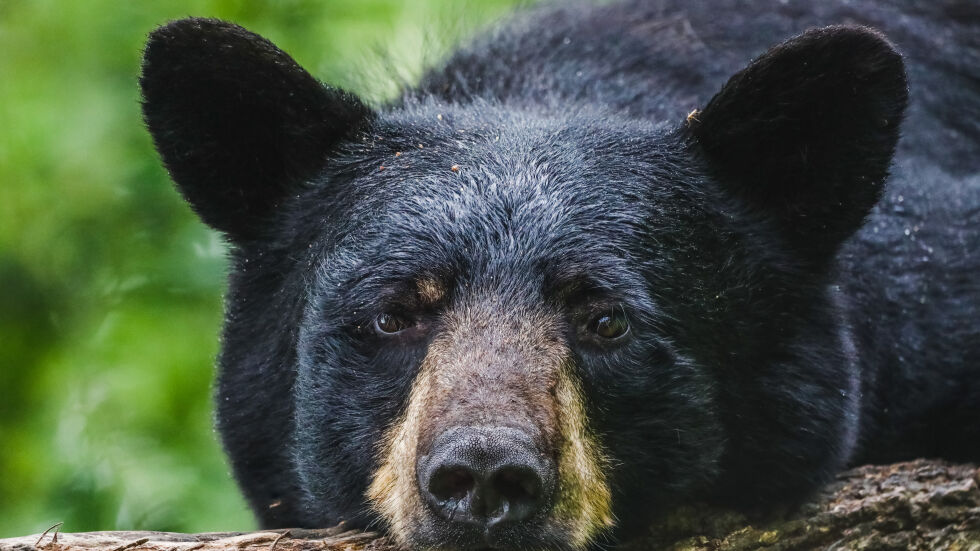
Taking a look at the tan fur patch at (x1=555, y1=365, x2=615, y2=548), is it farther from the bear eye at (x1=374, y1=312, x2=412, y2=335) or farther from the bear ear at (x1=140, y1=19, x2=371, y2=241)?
the bear ear at (x1=140, y1=19, x2=371, y2=241)

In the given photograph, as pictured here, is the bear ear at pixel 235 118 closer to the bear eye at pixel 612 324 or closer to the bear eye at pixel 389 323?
the bear eye at pixel 389 323

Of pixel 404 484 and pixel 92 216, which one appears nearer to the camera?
pixel 404 484

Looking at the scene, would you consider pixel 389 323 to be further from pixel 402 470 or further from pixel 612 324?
pixel 612 324

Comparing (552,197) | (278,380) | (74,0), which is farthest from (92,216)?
(552,197)

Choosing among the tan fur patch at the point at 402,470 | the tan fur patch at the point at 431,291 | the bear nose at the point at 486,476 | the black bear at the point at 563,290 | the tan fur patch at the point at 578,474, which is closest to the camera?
the bear nose at the point at 486,476

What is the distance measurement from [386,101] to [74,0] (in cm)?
283

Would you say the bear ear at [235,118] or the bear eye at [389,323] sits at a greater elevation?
the bear ear at [235,118]

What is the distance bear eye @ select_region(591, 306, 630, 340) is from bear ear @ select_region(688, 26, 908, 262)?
0.95 meters

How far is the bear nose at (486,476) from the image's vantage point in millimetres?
3697

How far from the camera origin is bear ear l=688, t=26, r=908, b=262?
4.70 m

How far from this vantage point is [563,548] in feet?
13.1

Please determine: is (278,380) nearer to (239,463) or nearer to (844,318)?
(239,463)

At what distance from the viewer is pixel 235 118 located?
520 cm

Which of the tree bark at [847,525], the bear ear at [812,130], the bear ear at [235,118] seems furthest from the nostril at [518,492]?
the bear ear at [235,118]
